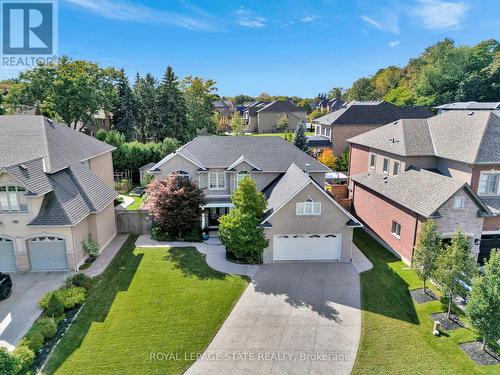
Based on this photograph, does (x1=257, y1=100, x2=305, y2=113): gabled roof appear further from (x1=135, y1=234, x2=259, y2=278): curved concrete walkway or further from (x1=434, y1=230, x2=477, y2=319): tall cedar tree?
(x1=434, y1=230, x2=477, y2=319): tall cedar tree

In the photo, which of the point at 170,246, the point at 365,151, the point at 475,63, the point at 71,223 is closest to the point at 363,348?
the point at 170,246

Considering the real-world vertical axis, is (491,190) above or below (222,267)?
above

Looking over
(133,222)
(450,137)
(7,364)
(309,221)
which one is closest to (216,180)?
(133,222)

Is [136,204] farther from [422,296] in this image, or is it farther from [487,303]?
[487,303]

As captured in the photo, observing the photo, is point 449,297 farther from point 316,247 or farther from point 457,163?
point 457,163

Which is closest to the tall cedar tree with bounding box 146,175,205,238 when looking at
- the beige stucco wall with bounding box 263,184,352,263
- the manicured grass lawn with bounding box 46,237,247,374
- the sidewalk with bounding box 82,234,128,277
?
the manicured grass lawn with bounding box 46,237,247,374

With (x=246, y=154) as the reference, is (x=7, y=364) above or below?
below
